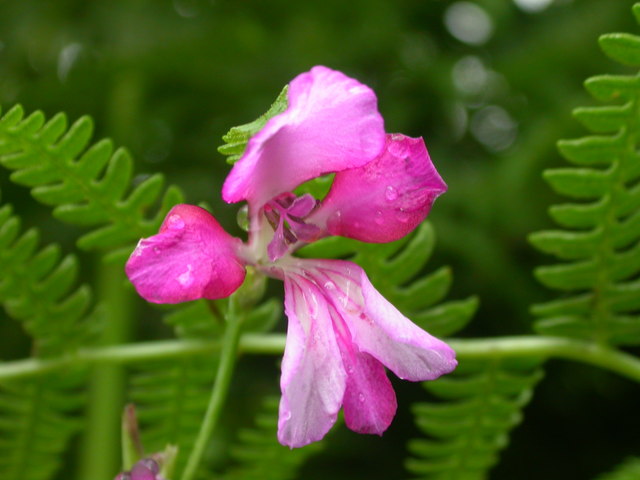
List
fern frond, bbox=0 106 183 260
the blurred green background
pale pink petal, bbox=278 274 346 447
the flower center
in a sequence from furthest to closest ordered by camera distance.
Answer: the blurred green background, fern frond, bbox=0 106 183 260, the flower center, pale pink petal, bbox=278 274 346 447

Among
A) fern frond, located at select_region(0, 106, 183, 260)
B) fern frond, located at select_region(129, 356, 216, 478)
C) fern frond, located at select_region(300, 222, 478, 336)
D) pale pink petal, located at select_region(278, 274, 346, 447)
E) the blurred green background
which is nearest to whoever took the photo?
pale pink petal, located at select_region(278, 274, 346, 447)

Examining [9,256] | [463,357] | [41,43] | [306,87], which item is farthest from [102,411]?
[306,87]

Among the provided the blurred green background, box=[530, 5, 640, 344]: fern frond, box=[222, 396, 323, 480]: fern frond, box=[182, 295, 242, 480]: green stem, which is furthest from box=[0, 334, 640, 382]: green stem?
the blurred green background

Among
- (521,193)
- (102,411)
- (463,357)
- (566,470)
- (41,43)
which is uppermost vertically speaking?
(41,43)

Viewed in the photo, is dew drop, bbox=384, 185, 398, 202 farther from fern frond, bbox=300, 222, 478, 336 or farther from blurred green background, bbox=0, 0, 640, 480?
blurred green background, bbox=0, 0, 640, 480

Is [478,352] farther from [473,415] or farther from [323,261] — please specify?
[323,261]

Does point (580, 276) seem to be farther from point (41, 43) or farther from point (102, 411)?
point (41, 43)
